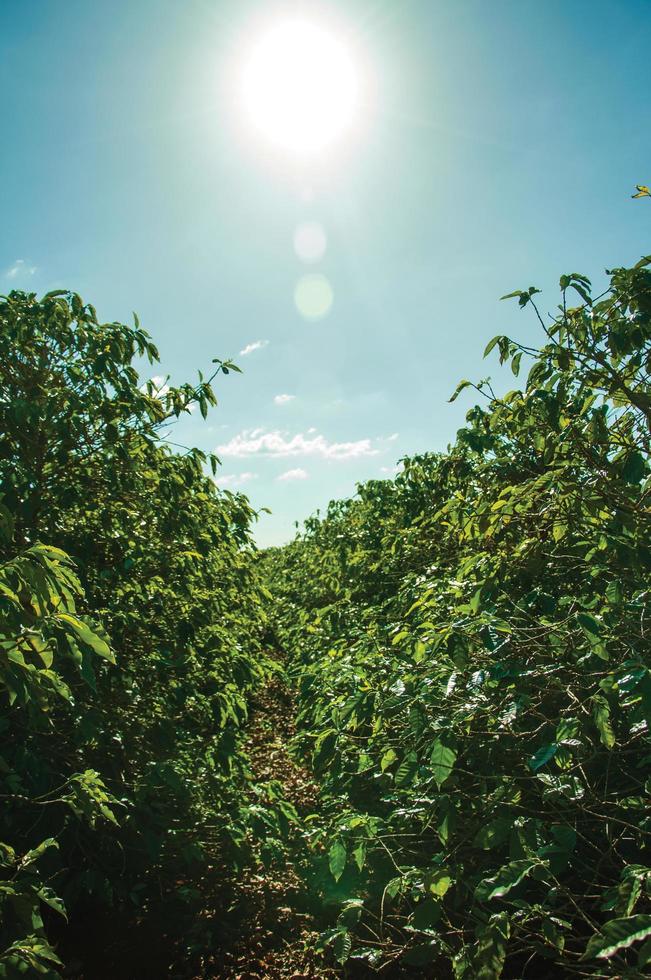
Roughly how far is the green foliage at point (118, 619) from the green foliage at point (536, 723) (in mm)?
1316

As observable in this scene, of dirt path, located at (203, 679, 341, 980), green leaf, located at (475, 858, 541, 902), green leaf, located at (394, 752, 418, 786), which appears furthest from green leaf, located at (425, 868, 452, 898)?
dirt path, located at (203, 679, 341, 980)

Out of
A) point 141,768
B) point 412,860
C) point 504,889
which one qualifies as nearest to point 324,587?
point 141,768

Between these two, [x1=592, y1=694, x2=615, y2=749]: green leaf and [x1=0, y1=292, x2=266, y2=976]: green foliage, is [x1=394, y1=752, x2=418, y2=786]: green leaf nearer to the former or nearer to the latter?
[x1=592, y1=694, x2=615, y2=749]: green leaf

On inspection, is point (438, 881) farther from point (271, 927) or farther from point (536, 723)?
point (271, 927)

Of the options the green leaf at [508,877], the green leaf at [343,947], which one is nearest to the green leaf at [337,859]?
the green leaf at [343,947]

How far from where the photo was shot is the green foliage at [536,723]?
2.12 m

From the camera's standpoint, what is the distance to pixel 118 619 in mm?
4473

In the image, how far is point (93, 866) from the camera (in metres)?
3.85

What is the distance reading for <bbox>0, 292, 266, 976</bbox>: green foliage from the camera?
366 centimetres

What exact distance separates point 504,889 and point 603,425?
216cm

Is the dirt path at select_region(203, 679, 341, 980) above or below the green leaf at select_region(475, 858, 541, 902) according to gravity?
below

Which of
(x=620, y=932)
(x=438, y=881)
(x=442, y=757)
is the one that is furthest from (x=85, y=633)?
(x=620, y=932)

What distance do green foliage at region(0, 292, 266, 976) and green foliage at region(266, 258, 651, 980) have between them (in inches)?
51.8

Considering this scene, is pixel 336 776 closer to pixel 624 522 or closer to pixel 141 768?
pixel 141 768
